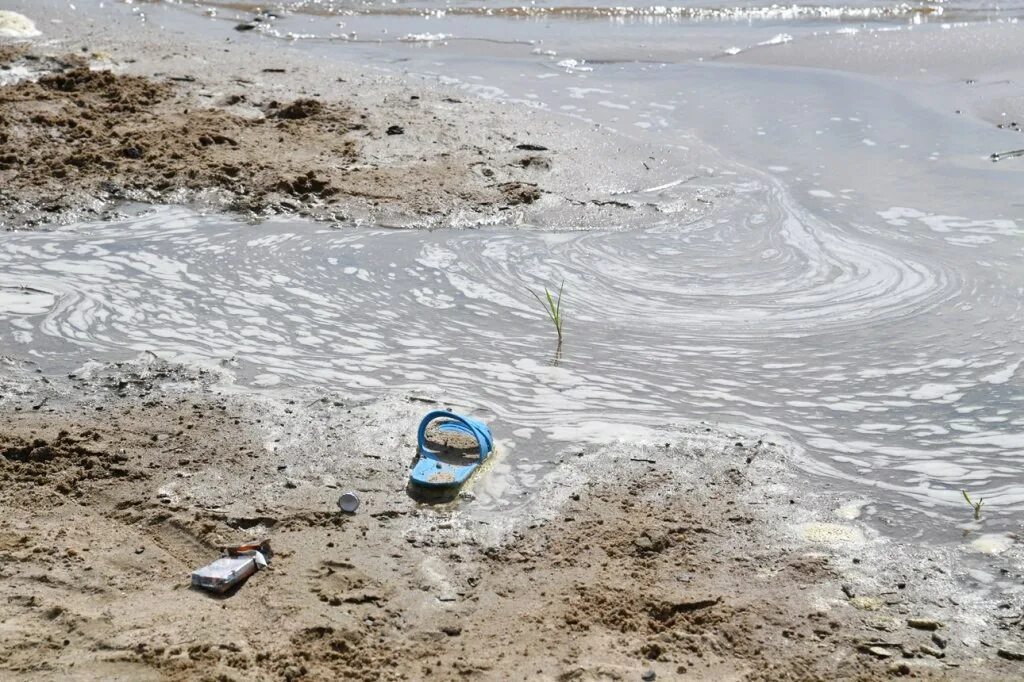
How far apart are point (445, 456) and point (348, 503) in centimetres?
46

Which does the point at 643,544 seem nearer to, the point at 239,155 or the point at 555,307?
the point at 555,307

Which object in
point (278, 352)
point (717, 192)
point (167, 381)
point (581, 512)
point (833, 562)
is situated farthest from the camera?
point (717, 192)

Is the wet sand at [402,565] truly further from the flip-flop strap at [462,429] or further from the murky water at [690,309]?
the murky water at [690,309]

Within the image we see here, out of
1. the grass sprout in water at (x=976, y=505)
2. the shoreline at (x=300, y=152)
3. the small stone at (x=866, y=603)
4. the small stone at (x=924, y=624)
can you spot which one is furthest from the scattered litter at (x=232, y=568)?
the shoreline at (x=300, y=152)

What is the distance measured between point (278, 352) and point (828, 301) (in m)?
2.52

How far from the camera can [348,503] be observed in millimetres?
3623

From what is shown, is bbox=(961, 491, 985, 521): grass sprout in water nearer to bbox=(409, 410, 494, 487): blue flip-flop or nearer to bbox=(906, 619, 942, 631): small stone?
bbox=(906, 619, 942, 631): small stone

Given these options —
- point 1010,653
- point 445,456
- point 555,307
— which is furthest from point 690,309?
point 1010,653

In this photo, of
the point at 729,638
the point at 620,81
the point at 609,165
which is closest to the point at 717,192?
the point at 609,165

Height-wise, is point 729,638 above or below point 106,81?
below

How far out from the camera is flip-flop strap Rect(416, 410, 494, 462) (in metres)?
3.96

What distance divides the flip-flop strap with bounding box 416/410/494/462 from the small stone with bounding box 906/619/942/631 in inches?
59.3

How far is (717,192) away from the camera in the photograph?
6.54 meters

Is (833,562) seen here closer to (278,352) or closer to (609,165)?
(278,352)
